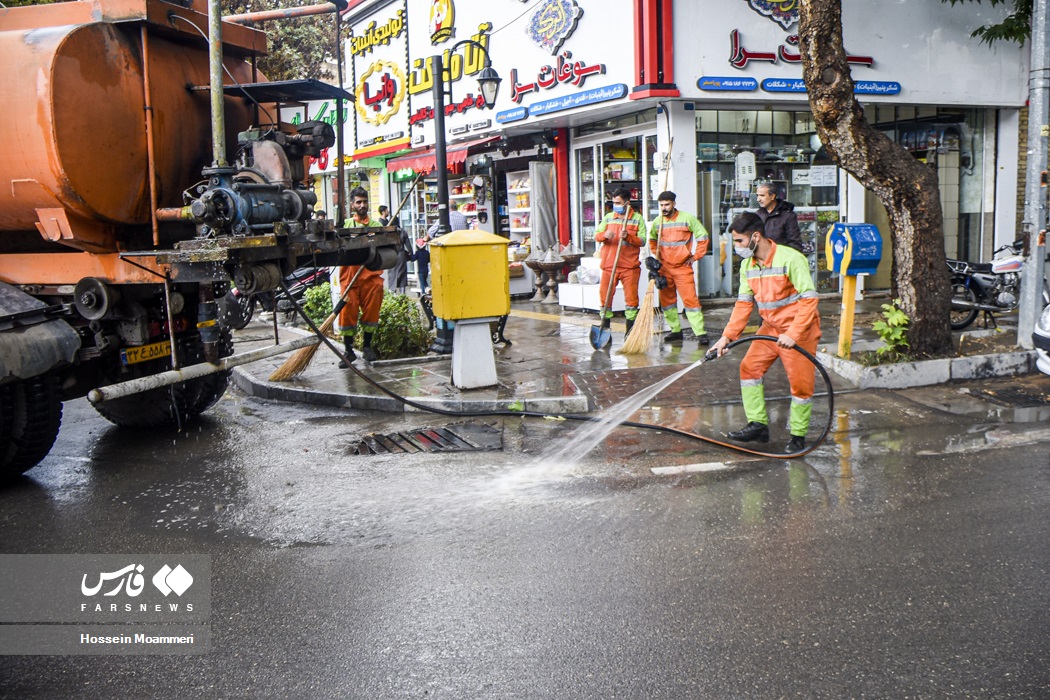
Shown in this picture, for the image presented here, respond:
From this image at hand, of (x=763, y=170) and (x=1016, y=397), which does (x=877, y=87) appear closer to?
(x=763, y=170)

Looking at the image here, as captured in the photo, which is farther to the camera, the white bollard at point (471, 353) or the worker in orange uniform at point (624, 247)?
the worker in orange uniform at point (624, 247)

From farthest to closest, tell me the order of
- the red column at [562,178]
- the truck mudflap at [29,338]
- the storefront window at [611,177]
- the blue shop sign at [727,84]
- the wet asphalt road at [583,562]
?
the red column at [562,178] < the storefront window at [611,177] < the blue shop sign at [727,84] < the truck mudflap at [29,338] < the wet asphalt road at [583,562]

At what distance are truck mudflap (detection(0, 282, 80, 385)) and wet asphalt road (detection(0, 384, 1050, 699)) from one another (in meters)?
0.84

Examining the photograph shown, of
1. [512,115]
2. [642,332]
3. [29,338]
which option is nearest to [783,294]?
[642,332]

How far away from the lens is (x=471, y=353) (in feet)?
27.9

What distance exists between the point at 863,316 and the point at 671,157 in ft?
11.0

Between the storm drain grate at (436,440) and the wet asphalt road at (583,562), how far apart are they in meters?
0.18

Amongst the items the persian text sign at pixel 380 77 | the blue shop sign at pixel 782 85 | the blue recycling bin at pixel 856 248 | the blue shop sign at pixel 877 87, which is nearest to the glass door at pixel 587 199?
the blue shop sign at pixel 782 85

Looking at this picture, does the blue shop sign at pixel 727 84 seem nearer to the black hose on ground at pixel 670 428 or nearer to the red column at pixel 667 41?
the red column at pixel 667 41

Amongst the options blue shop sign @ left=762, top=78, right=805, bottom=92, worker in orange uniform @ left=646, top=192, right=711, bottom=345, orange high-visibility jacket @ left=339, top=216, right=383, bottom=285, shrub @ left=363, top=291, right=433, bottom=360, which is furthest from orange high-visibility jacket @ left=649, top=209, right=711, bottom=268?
blue shop sign @ left=762, top=78, right=805, bottom=92

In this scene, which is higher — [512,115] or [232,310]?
[512,115]

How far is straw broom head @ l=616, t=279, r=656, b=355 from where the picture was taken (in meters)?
10.0

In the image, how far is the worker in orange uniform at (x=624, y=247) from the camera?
10602 millimetres

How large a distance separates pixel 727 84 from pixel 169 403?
8.49 m
